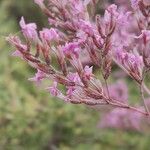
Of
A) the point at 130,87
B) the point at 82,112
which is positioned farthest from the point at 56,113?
the point at 130,87

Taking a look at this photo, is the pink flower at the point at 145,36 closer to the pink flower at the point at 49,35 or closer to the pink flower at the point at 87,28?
the pink flower at the point at 87,28

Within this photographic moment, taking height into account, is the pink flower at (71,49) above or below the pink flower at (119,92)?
above

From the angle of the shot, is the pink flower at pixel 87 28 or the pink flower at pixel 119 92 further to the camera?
the pink flower at pixel 119 92

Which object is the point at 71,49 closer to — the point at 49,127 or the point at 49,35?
the point at 49,35

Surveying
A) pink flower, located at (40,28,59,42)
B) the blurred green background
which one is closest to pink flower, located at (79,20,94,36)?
pink flower, located at (40,28,59,42)

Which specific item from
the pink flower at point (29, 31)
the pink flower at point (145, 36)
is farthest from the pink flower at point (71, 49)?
the pink flower at point (145, 36)

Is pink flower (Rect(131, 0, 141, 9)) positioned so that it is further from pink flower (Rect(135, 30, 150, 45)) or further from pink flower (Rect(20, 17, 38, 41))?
pink flower (Rect(20, 17, 38, 41))

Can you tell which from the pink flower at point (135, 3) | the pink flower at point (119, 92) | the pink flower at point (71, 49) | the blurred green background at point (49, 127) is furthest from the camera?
the blurred green background at point (49, 127)

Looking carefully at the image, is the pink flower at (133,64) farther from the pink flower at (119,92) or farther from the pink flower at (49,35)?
the pink flower at (119,92)

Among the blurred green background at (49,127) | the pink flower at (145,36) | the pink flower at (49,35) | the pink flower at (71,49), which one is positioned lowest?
the blurred green background at (49,127)

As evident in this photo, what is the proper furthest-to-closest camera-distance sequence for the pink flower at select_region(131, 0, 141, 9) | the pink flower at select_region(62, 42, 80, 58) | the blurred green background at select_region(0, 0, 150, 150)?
1. the blurred green background at select_region(0, 0, 150, 150)
2. the pink flower at select_region(131, 0, 141, 9)
3. the pink flower at select_region(62, 42, 80, 58)

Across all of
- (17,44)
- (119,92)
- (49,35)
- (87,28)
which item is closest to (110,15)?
(87,28)

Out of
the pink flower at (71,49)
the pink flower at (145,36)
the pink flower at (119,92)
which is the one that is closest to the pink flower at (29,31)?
the pink flower at (71,49)

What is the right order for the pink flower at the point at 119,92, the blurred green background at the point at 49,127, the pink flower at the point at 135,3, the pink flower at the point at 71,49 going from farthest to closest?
the blurred green background at the point at 49,127, the pink flower at the point at 119,92, the pink flower at the point at 135,3, the pink flower at the point at 71,49
